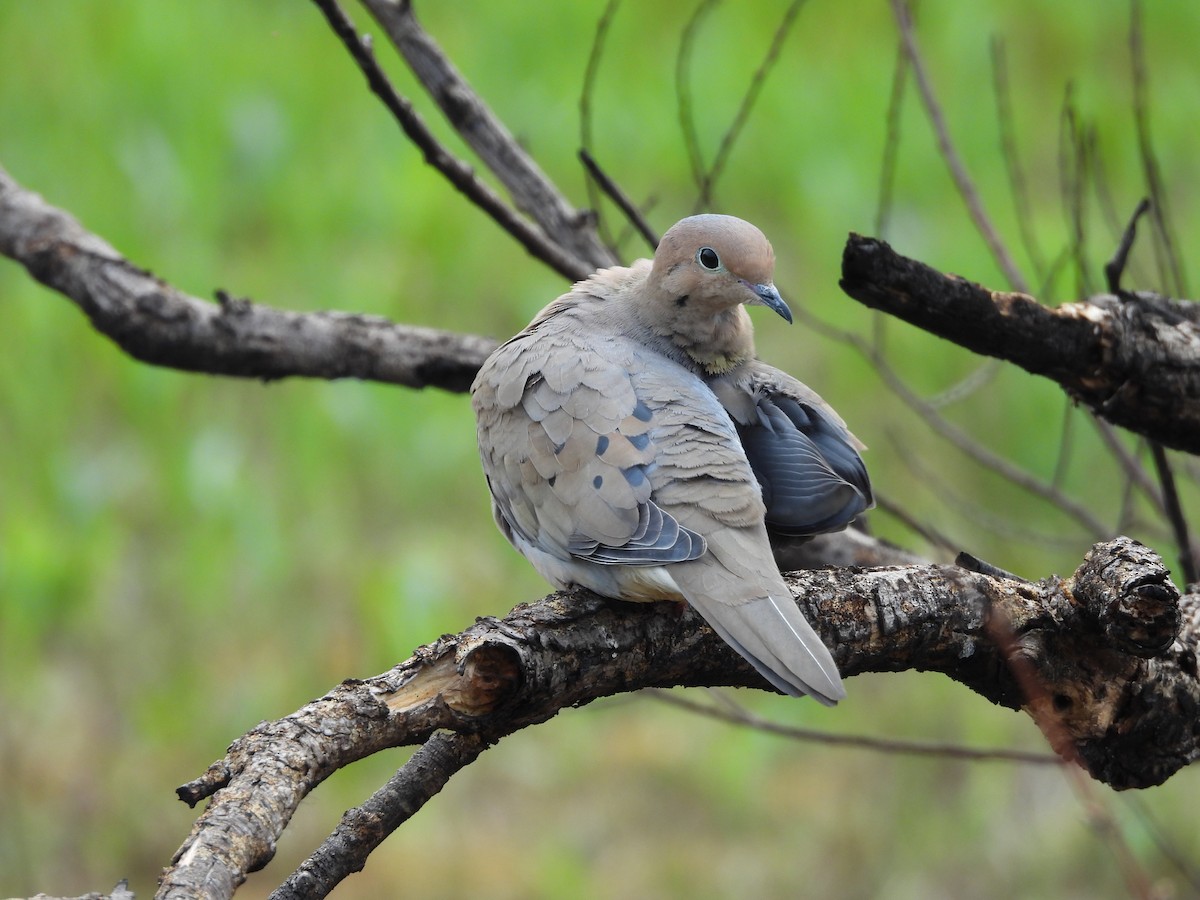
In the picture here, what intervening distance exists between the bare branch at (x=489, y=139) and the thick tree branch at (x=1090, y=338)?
1.20 m

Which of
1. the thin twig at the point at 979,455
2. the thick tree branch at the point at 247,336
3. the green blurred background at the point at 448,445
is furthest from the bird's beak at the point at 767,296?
the green blurred background at the point at 448,445

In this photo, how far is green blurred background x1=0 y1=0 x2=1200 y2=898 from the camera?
15.4 ft

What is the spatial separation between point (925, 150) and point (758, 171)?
847mm

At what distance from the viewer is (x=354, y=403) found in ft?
19.2

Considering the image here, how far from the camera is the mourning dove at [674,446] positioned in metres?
2.20

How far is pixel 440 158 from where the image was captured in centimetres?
295

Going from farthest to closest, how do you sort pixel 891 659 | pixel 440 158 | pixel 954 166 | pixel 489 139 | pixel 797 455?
pixel 489 139
pixel 954 166
pixel 440 158
pixel 797 455
pixel 891 659

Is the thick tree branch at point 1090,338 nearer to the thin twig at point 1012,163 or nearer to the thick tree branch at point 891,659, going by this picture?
the thick tree branch at point 891,659

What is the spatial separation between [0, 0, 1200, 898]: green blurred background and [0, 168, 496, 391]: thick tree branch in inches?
47.8

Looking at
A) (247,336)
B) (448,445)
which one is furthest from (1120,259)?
(448,445)

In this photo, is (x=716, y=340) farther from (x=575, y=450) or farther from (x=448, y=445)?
(x=448, y=445)

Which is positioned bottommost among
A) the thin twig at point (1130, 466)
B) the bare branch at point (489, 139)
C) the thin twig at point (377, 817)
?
the thin twig at point (377, 817)

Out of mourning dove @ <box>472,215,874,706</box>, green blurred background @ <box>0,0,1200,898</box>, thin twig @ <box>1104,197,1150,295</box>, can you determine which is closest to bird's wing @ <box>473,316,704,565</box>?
mourning dove @ <box>472,215,874,706</box>

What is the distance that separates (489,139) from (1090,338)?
5.07 feet
